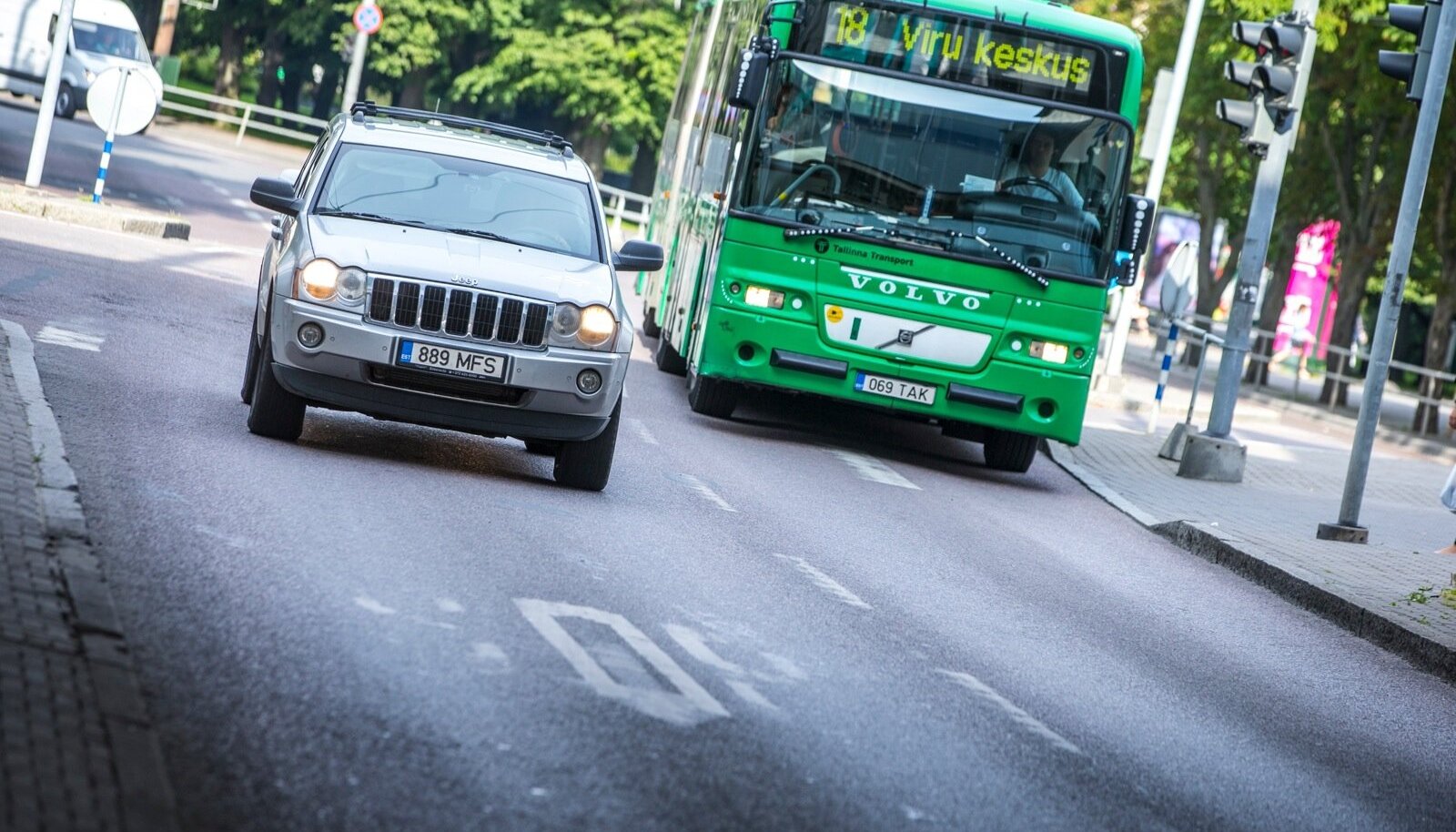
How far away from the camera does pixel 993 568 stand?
1202 centimetres

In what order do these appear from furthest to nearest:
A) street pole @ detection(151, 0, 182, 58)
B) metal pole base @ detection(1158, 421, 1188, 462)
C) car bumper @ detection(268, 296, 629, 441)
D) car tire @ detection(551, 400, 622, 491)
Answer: street pole @ detection(151, 0, 182, 58)
metal pole base @ detection(1158, 421, 1188, 462)
car tire @ detection(551, 400, 622, 491)
car bumper @ detection(268, 296, 629, 441)

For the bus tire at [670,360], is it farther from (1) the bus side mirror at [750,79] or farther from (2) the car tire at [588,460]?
(2) the car tire at [588,460]

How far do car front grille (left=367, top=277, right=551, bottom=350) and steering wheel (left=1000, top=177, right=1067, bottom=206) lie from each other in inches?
228

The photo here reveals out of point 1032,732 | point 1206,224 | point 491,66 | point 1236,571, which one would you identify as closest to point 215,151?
point 491,66

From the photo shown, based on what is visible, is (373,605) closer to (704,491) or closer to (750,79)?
(704,491)

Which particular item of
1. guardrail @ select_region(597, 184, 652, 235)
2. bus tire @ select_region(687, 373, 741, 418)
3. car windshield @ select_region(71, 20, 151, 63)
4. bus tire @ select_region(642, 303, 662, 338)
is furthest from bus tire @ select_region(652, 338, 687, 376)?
car windshield @ select_region(71, 20, 151, 63)

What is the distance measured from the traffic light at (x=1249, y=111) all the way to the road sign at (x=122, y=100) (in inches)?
438

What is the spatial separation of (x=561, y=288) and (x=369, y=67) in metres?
52.4

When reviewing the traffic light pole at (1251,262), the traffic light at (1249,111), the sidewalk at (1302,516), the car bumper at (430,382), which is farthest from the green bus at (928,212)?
the car bumper at (430,382)

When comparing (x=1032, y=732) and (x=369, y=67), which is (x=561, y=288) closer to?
(x=1032, y=732)

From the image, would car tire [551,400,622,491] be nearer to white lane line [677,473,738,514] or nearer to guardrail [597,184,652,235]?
white lane line [677,473,738,514]

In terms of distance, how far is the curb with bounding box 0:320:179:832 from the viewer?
5035 mm

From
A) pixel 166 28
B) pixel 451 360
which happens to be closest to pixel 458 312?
pixel 451 360

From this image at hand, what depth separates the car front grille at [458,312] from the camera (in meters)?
10.9
